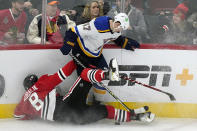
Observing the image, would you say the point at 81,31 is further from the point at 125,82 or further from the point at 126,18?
the point at 125,82

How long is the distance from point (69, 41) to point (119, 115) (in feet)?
2.86

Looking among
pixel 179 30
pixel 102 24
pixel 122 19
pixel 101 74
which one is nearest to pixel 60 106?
pixel 101 74

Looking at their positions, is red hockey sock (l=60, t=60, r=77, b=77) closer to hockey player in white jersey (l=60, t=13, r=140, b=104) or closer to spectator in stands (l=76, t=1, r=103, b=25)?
hockey player in white jersey (l=60, t=13, r=140, b=104)

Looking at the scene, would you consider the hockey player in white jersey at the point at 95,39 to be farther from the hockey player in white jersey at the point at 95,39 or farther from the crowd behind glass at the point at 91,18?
the crowd behind glass at the point at 91,18

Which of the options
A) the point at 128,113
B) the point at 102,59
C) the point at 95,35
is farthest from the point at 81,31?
the point at 128,113

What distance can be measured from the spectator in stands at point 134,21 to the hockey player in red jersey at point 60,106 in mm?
567

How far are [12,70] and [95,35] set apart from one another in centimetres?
88

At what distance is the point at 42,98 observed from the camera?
340cm

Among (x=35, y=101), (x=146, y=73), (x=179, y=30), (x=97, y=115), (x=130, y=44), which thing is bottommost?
(x=97, y=115)

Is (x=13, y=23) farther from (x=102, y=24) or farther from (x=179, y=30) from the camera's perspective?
(x=179, y=30)

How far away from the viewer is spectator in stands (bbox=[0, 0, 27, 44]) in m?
3.24

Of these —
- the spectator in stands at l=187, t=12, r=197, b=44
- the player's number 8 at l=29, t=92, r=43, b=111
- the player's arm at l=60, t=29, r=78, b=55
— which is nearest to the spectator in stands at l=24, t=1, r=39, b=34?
the player's arm at l=60, t=29, r=78, b=55

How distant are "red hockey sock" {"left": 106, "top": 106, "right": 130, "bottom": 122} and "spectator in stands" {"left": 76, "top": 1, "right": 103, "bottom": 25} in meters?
0.91

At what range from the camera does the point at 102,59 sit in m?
3.55
